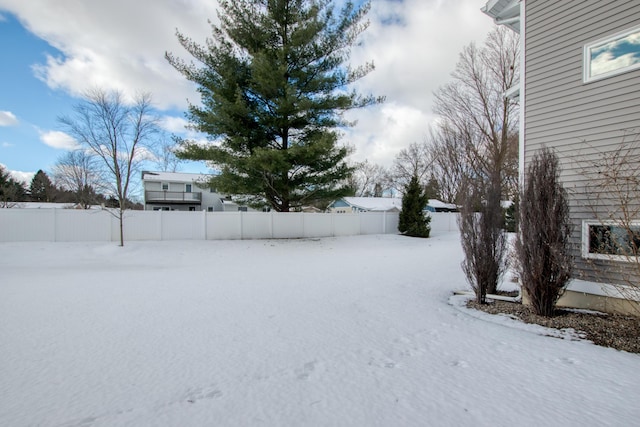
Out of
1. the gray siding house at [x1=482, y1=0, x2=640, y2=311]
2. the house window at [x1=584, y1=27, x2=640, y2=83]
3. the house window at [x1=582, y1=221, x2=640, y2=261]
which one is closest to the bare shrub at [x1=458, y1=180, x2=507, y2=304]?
the gray siding house at [x1=482, y1=0, x2=640, y2=311]

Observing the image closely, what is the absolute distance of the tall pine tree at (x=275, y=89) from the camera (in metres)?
11.7

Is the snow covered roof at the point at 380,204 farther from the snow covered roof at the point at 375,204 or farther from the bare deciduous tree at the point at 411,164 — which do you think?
the bare deciduous tree at the point at 411,164

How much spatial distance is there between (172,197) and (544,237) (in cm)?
2774

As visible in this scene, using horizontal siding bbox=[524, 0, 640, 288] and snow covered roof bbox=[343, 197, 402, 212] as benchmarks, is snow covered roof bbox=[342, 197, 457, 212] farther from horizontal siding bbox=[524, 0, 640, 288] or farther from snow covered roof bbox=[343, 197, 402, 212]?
horizontal siding bbox=[524, 0, 640, 288]

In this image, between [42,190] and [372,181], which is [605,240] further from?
[42,190]

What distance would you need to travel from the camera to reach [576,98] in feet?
15.2

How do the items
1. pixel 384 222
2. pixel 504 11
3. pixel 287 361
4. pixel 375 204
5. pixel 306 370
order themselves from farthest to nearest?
1. pixel 375 204
2. pixel 384 222
3. pixel 504 11
4. pixel 287 361
5. pixel 306 370

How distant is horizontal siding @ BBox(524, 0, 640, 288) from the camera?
13.8 ft

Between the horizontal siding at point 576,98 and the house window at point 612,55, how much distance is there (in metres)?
0.07

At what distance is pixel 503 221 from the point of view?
5.21m

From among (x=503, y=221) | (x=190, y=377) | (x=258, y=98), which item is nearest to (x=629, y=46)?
(x=503, y=221)

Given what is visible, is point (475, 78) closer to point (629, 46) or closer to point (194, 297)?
point (629, 46)

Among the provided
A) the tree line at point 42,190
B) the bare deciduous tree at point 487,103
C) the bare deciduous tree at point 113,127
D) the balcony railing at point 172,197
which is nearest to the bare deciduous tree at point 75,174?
A: the tree line at point 42,190

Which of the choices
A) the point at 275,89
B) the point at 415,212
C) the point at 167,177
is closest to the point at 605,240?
the point at 275,89
